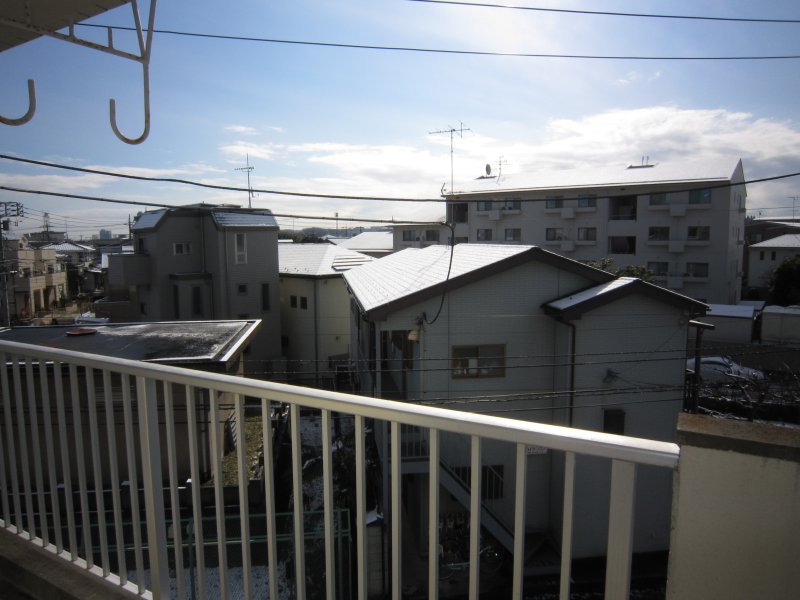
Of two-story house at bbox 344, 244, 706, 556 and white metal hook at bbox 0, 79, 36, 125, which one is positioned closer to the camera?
white metal hook at bbox 0, 79, 36, 125

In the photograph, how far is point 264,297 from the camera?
681 inches

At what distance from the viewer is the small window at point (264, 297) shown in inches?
679

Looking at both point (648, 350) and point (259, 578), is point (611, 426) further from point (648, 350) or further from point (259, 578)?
point (259, 578)

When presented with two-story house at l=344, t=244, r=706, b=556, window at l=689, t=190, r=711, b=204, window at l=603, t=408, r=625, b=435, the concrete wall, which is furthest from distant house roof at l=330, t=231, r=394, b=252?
the concrete wall

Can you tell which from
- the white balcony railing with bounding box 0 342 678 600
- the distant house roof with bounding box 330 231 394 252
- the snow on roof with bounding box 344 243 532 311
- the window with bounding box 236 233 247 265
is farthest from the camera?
the distant house roof with bounding box 330 231 394 252

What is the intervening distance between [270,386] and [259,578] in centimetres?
491

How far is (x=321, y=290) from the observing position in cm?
1678

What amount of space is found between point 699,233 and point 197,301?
19.1 metres

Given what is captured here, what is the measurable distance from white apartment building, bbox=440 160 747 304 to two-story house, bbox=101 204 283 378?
24.9 feet

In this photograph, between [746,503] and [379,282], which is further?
[379,282]

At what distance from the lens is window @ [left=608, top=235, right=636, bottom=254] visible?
2306cm

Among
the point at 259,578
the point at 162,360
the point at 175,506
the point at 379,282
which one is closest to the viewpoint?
the point at 175,506

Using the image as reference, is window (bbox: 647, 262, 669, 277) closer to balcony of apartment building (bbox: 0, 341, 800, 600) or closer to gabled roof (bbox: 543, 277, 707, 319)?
gabled roof (bbox: 543, 277, 707, 319)

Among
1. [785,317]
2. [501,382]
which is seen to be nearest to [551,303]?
[501,382]
